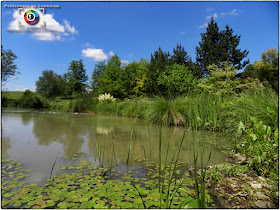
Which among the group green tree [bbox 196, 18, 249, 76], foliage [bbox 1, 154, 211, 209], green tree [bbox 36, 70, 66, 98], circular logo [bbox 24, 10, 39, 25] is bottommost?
foliage [bbox 1, 154, 211, 209]

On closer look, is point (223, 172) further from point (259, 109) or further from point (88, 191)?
point (259, 109)

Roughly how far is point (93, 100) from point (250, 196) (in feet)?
42.5

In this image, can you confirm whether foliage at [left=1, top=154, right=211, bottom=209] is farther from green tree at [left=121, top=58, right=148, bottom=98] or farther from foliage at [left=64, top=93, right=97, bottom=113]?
green tree at [left=121, top=58, right=148, bottom=98]

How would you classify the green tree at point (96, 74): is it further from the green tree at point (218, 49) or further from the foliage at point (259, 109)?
the foliage at point (259, 109)

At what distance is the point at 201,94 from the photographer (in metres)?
4.54

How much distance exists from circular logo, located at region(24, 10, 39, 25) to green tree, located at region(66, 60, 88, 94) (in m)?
28.8

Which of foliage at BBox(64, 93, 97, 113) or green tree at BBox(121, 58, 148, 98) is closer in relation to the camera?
foliage at BBox(64, 93, 97, 113)

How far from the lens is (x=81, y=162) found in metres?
2.11

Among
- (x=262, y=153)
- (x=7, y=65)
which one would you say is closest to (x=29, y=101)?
(x=7, y=65)

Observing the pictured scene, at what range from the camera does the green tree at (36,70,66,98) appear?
27.6 m

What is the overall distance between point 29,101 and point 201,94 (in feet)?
54.5

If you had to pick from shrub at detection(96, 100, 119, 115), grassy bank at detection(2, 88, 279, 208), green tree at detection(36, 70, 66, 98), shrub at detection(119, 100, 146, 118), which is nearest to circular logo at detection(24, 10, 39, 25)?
grassy bank at detection(2, 88, 279, 208)

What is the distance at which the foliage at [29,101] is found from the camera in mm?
16172

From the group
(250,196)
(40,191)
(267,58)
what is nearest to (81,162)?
(40,191)
